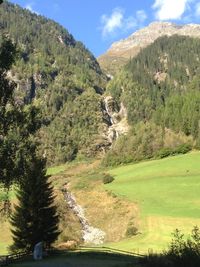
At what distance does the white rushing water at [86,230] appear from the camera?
2651 inches

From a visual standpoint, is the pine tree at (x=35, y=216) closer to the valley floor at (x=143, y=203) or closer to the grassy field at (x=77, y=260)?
the valley floor at (x=143, y=203)

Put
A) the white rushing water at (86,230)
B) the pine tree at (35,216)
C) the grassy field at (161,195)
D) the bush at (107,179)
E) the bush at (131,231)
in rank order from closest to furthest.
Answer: the pine tree at (35,216)
the grassy field at (161,195)
the bush at (131,231)
the white rushing water at (86,230)
the bush at (107,179)

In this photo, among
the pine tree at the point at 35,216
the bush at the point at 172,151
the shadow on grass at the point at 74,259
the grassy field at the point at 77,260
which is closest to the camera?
the grassy field at the point at 77,260

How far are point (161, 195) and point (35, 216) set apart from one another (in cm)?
4327

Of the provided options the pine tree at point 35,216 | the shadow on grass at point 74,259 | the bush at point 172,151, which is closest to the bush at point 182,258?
the shadow on grass at point 74,259

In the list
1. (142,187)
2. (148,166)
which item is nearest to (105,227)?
(142,187)

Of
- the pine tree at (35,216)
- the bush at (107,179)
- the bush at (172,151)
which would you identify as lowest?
the pine tree at (35,216)

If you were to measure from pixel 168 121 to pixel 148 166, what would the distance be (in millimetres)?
45085

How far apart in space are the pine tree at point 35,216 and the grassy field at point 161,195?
8.65 meters

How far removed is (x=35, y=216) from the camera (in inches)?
1890

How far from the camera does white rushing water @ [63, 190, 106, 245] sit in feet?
221

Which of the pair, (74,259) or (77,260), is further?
(74,259)

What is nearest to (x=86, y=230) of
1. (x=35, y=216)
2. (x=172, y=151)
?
(x=35, y=216)

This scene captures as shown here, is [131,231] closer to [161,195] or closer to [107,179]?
[161,195]
